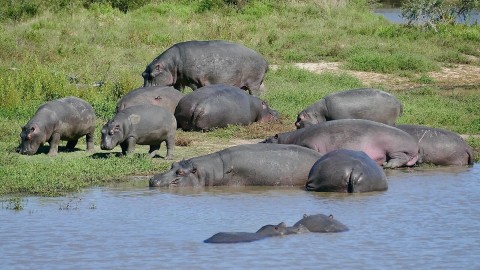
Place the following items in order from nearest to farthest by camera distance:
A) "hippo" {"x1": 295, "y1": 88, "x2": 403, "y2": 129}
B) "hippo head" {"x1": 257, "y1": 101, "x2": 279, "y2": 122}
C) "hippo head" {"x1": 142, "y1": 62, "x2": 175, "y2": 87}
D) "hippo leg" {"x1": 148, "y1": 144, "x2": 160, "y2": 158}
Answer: "hippo leg" {"x1": 148, "y1": 144, "x2": 160, "y2": 158} → "hippo" {"x1": 295, "y1": 88, "x2": 403, "y2": 129} → "hippo head" {"x1": 257, "y1": 101, "x2": 279, "y2": 122} → "hippo head" {"x1": 142, "y1": 62, "x2": 175, "y2": 87}

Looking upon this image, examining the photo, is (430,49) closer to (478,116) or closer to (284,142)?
(478,116)

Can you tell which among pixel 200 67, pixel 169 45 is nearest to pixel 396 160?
pixel 200 67

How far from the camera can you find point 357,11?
2880cm

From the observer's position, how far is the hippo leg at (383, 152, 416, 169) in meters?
11.5

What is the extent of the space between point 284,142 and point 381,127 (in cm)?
109

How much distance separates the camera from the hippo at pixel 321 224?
27.3 ft

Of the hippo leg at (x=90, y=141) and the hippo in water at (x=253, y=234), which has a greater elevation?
the hippo leg at (x=90, y=141)

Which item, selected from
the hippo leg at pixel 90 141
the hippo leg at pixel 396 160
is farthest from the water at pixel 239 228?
the hippo leg at pixel 90 141

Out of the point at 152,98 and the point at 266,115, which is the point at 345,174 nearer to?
the point at 266,115

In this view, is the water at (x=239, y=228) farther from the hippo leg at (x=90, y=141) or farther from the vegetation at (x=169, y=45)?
the hippo leg at (x=90, y=141)

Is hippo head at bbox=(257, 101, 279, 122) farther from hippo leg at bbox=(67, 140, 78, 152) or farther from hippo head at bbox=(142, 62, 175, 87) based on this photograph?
hippo leg at bbox=(67, 140, 78, 152)

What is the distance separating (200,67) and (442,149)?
5.37 metres

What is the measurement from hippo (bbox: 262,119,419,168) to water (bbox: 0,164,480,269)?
50cm

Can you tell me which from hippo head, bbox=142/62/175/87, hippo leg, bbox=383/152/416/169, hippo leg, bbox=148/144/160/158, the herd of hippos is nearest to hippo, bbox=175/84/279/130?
the herd of hippos
